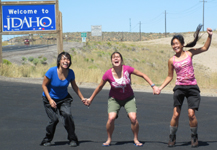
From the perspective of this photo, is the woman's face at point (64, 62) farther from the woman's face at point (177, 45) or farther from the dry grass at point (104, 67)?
the dry grass at point (104, 67)

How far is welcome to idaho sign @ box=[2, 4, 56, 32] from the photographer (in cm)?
1930

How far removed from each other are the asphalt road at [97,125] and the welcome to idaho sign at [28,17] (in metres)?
8.12

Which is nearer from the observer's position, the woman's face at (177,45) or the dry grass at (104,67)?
the woman's face at (177,45)

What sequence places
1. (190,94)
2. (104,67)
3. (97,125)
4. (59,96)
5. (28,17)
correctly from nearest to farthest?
(190,94)
(59,96)
(97,125)
(28,17)
(104,67)

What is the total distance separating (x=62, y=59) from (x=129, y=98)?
50.8 inches

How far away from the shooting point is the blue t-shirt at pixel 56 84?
6004 mm

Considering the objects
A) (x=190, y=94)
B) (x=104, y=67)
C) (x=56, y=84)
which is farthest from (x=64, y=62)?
(x=104, y=67)

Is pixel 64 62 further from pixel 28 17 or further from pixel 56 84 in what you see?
pixel 28 17

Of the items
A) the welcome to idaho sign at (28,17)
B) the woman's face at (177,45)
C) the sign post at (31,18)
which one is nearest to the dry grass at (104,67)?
the sign post at (31,18)

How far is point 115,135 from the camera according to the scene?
6.89m

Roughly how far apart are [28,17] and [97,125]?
1304cm

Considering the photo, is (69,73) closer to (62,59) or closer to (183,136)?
(62,59)

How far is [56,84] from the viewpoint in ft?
19.7

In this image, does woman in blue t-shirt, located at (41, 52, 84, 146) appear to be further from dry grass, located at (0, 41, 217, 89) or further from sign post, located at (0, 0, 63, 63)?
sign post, located at (0, 0, 63, 63)
